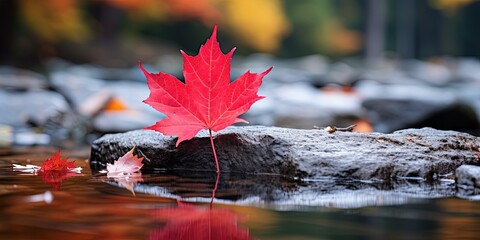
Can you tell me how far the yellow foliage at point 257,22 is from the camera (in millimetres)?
9047

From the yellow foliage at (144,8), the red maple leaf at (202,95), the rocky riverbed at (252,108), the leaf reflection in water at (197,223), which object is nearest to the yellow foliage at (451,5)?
the rocky riverbed at (252,108)

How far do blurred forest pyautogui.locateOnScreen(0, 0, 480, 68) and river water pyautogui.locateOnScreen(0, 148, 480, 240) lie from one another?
25.4 feet

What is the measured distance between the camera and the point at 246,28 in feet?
29.8

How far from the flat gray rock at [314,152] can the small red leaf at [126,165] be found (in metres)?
0.03

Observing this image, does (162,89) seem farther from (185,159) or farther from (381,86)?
(381,86)

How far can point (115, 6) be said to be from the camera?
9.27m

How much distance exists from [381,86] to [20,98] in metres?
4.68

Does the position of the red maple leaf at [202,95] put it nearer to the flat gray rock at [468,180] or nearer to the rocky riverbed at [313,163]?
the rocky riverbed at [313,163]

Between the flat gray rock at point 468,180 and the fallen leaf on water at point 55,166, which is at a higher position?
the fallen leaf on water at point 55,166

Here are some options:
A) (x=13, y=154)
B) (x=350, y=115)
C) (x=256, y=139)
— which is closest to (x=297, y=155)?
(x=256, y=139)

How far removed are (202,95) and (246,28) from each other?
8041 millimetres

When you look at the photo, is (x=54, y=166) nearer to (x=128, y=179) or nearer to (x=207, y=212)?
(x=128, y=179)

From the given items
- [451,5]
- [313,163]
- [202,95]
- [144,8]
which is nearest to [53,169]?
[202,95]

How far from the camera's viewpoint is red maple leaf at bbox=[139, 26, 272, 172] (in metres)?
1.10
